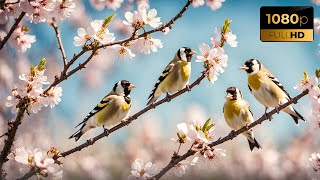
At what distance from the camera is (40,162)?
6.64 ft

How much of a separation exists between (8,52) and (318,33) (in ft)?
5.12

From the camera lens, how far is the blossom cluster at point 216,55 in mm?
2283

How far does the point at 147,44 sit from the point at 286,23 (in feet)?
4.37

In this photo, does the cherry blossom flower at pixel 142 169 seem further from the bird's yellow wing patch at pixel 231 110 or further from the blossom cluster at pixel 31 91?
the bird's yellow wing patch at pixel 231 110

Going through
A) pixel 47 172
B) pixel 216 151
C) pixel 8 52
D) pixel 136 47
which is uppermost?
pixel 8 52

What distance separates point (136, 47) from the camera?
229 centimetres

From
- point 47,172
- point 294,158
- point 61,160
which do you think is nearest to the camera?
point 47,172

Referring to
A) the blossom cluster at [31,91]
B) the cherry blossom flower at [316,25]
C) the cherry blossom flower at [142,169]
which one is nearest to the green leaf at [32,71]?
the blossom cluster at [31,91]

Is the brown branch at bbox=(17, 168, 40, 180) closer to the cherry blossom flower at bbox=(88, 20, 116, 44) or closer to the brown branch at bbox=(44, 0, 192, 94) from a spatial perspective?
the brown branch at bbox=(44, 0, 192, 94)

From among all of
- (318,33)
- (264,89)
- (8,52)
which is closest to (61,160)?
(8,52)

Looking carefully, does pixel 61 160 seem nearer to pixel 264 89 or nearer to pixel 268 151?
pixel 264 89

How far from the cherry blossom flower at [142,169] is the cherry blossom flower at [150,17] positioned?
52 cm

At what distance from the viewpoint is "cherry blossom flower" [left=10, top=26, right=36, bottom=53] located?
8.00ft

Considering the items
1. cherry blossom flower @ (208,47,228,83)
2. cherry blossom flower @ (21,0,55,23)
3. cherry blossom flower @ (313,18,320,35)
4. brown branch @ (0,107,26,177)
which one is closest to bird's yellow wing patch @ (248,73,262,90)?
cherry blossom flower @ (313,18,320,35)
